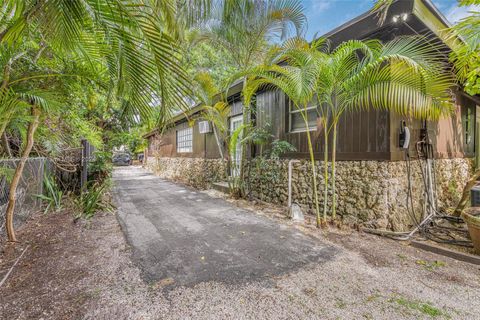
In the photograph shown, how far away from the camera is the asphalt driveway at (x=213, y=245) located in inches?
94.8

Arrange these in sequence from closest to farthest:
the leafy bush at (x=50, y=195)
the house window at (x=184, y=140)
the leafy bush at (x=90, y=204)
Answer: the leafy bush at (x=90, y=204) < the leafy bush at (x=50, y=195) < the house window at (x=184, y=140)

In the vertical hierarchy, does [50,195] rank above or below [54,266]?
above

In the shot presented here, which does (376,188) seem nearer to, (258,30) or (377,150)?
(377,150)

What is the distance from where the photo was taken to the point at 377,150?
3.82 meters

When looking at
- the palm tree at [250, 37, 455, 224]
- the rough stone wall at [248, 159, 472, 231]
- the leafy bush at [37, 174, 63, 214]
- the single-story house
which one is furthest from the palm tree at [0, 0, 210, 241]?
the rough stone wall at [248, 159, 472, 231]

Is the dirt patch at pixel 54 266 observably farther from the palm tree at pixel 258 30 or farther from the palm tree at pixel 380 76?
the palm tree at pixel 258 30

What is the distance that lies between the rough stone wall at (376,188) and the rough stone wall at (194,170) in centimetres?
284

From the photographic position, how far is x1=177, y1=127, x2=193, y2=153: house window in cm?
1117

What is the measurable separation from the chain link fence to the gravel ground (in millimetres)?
827

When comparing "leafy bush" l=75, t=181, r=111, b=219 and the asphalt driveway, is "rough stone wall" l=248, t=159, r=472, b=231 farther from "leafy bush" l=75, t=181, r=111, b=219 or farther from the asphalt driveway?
"leafy bush" l=75, t=181, r=111, b=219

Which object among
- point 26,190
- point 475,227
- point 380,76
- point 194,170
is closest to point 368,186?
point 475,227

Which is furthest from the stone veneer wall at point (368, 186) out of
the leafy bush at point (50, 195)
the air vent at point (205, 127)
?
the leafy bush at point (50, 195)

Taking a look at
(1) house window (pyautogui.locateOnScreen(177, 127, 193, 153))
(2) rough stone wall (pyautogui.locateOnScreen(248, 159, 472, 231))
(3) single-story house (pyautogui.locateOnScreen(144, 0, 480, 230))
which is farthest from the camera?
(1) house window (pyautogui.locateOnScreen(177, 127, 193, 153))

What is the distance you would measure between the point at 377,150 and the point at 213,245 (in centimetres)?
310
